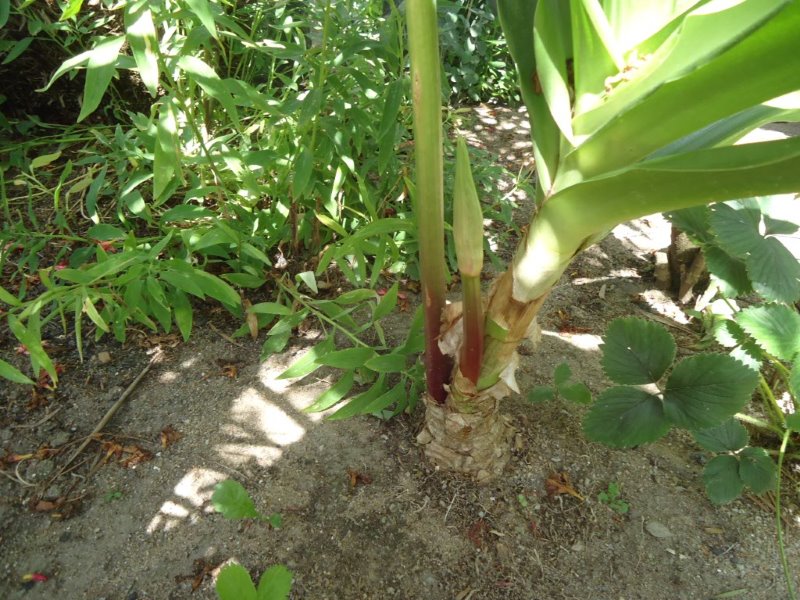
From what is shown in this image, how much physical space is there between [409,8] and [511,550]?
3.48 feet

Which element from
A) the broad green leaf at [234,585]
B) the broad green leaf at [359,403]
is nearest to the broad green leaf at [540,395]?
the broad green leaf at [359,403]

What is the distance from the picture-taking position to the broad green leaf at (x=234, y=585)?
92 cm

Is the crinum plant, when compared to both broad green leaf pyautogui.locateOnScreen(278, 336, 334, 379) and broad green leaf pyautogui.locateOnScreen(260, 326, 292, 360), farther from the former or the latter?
broad green leaf pyautogui.locateOnScreen(260, 326, 292, 360)

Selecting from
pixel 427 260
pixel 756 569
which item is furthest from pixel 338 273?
pixel 756 569

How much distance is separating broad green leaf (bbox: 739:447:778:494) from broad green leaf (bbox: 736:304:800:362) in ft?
0.70

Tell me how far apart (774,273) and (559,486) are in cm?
68

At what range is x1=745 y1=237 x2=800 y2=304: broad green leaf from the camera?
1223 mm

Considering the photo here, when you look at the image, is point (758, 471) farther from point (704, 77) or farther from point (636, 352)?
point (704, 77)

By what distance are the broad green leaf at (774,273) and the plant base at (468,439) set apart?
64cm

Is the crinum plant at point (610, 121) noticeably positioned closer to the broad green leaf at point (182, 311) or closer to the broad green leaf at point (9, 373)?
the broad green leaf at point (182, 311)

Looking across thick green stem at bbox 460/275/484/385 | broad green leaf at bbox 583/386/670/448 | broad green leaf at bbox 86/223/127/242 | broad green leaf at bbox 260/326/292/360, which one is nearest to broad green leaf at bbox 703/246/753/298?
broad green leaf at bbox 583/386/670/448

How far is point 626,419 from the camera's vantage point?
1178 mm

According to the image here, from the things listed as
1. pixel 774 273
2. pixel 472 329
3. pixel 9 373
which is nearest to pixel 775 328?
pixel 774 273

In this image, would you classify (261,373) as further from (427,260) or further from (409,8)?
(409,8)
